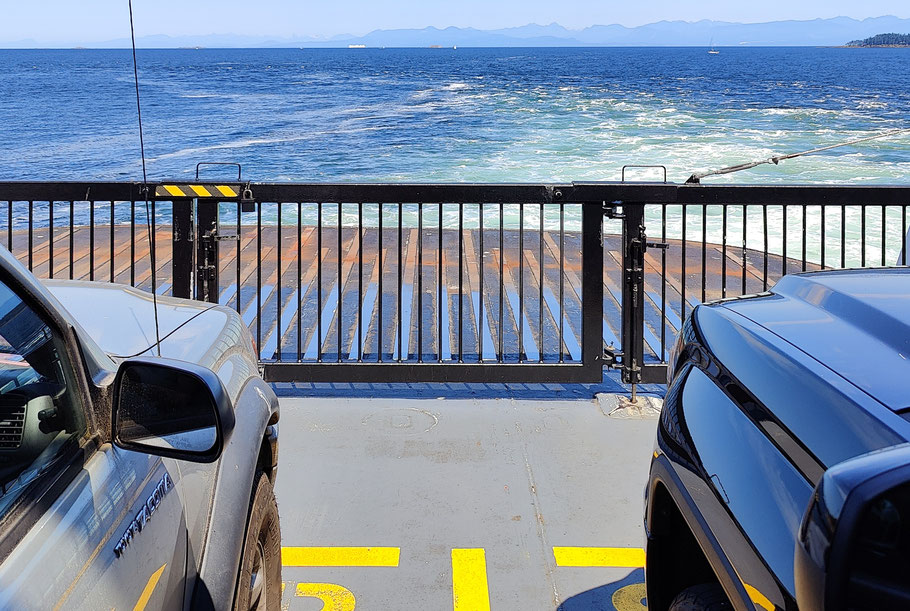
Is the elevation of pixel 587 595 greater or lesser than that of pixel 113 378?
lesser

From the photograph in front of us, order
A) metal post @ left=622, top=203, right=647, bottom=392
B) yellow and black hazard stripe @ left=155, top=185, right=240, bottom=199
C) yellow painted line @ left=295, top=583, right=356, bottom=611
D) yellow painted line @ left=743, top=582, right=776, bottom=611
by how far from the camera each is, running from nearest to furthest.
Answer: yellow painted line @ left=743, top=582, right=776, bottom=611
yellow painted line @ left=295, top=583, right=356, bottom=611
yellow and black hazard stripe @ left=155, top=185, right=240, bottom=199
metal post @ left=622, top=203, right=647, bottom=392

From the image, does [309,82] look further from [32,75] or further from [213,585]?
[213,585]

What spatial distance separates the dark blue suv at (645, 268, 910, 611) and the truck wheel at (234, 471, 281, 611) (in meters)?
1.08

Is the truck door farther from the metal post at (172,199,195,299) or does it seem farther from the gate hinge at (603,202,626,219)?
the gate hinge at (603,202,626,219)

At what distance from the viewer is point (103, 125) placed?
162 ft

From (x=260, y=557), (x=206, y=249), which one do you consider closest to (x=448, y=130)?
(x=206, y=249)

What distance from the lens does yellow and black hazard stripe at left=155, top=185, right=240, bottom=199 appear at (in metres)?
5.54

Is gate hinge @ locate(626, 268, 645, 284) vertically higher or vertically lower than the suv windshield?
lower

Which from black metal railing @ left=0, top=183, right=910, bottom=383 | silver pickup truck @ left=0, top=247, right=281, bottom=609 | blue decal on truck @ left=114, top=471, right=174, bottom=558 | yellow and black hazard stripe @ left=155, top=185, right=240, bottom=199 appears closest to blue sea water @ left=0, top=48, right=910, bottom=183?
black metal railing @ left=0, top=183, right=910, bottom=383

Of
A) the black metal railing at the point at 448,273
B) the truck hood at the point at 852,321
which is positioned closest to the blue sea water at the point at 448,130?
the black metal railing at the point at 448,273

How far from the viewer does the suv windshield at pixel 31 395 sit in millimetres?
1695

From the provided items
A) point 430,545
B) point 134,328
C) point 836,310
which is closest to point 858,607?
point 836,310

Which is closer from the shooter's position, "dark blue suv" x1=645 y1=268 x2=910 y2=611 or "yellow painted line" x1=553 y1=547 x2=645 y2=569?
"dark blue suv" x1=645 y1=268 x2=910 y2=611

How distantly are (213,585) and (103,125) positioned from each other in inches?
2031
